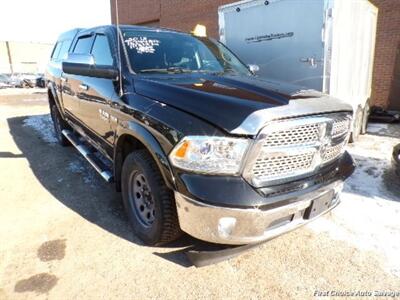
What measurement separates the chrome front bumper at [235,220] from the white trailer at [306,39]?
10.8 ft

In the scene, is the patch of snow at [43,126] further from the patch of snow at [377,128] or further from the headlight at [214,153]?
the patch of snow at [377,128]

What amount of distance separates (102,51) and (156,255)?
2381 mm

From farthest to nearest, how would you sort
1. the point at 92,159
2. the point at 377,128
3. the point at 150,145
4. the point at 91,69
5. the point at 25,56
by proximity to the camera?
the point at 25,56 → the point at 377,128 → the point at 92,159 → the point at 91,69 → the point at 150,145

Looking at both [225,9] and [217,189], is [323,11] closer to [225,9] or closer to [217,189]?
[225,9]

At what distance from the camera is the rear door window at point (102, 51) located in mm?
3515

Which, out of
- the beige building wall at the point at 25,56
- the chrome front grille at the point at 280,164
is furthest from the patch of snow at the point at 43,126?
the beige building wall at the point at 25,56

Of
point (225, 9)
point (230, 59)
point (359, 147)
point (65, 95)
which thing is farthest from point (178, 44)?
point (359, 147)

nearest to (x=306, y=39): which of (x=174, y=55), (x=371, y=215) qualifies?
(x=174, y=55)

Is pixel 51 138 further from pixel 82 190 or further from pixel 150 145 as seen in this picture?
Result: pixel 150 145

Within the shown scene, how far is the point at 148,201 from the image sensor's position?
2.91m

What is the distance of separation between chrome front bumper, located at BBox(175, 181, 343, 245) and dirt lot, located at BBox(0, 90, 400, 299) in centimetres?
46

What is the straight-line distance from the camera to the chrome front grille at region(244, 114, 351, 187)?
2.21 m

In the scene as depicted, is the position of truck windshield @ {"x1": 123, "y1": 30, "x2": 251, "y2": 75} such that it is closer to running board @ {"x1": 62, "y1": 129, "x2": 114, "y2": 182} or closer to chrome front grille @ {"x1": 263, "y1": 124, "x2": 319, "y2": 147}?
running board @ {"x1": 62, "y1": 129, "x2": 114, "y2": 182}

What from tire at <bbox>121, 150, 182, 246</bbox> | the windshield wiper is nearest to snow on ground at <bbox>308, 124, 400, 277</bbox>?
tire at <bbox>121, 150, 182, 246</bbox>
